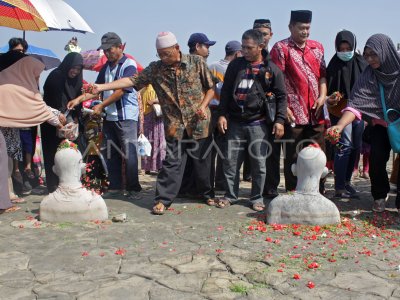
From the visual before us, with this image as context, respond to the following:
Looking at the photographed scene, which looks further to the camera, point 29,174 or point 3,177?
point 29,174

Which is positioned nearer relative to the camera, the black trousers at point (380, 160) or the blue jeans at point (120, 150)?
the black trousers at point (380, 160)

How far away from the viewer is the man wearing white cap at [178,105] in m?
6.30

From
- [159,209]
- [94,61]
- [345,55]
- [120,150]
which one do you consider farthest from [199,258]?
[94,61]

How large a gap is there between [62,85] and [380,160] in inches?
169

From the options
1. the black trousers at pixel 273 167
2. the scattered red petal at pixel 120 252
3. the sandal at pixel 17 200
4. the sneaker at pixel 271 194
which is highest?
the black trousers at pixel 273 167

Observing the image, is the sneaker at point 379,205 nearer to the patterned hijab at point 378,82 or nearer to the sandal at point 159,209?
the patterned hijab at point 378,82

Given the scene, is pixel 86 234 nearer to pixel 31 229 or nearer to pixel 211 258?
pixel 31 229

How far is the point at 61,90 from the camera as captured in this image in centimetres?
727

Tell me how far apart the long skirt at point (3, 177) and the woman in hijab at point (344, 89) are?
3.99m

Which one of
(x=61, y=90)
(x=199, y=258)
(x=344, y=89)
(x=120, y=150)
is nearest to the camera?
A: (x=199, y=258)

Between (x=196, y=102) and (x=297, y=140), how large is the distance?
1.42 metres

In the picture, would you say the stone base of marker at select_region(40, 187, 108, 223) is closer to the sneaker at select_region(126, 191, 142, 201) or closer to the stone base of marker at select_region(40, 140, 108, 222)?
the stone base of marker at select_region(40, 140, 108, 222)

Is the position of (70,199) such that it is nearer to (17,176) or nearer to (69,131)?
(69,131)

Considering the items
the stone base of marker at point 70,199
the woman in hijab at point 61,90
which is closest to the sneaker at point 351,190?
the stone base of marker at point 70,199
